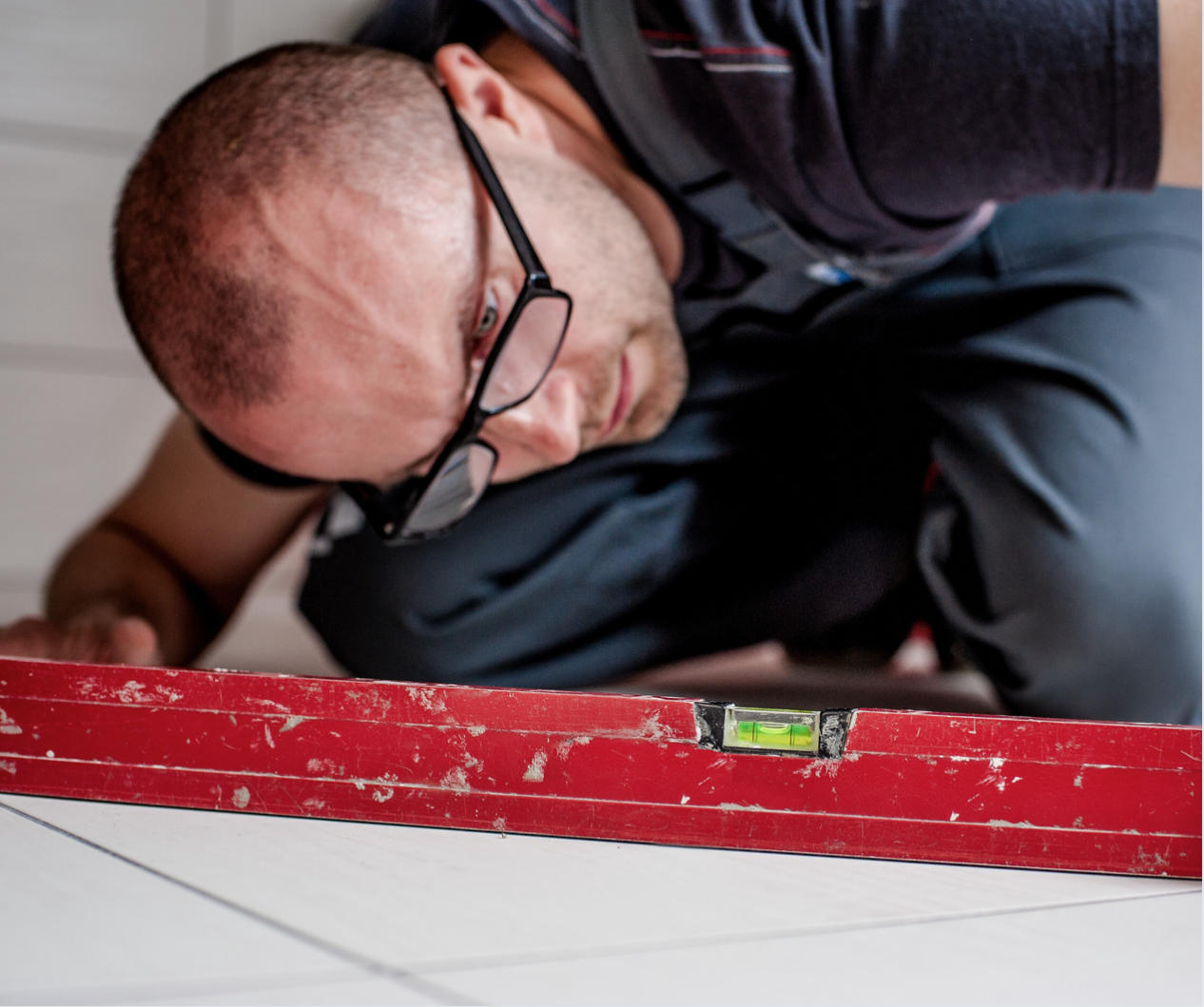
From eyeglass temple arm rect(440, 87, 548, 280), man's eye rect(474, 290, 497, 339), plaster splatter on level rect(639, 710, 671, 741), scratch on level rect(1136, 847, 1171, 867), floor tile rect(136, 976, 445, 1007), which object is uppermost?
eyeglass temple arm rect(440, 87, 548, 280)

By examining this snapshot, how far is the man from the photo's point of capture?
1.81 ft

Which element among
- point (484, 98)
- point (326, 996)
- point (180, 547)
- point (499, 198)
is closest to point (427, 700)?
point (326, 996)

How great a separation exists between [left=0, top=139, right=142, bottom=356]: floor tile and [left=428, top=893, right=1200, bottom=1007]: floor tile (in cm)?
70

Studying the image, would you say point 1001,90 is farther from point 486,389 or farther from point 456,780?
point 456,780

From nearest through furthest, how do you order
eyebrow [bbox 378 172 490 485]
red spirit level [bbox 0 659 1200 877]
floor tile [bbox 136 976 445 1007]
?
floor tile [bbox 136 976 445 1007], red spirit level [bbox 0 659 1200 877], eyebrow [bbox 378 172 490 485]

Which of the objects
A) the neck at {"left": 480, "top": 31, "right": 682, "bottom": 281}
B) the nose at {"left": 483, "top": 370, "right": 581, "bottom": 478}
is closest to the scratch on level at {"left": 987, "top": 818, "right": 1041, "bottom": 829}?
the nose at {"left": 483, "top": 370, "right": 581, "bottom": 478}

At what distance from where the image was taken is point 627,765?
1.22 ft

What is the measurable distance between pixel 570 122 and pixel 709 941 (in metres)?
0.61

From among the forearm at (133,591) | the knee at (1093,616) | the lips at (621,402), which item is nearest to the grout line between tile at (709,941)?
the knee at (1093,616)

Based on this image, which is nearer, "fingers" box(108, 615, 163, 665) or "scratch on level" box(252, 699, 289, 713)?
"scratch on level" box(252, 699, 289, 713)

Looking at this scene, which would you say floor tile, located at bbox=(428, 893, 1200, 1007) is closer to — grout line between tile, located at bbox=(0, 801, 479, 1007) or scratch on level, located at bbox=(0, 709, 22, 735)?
grout line between tile, located at bbox=(0, 801, 479, 1007)

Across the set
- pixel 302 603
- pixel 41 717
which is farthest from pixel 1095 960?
pixel 302 603

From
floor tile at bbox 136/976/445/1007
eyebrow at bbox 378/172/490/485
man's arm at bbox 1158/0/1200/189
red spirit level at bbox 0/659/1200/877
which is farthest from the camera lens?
eyebrow at bbox 378/172/490/485

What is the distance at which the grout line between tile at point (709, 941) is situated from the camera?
0.26 metres
